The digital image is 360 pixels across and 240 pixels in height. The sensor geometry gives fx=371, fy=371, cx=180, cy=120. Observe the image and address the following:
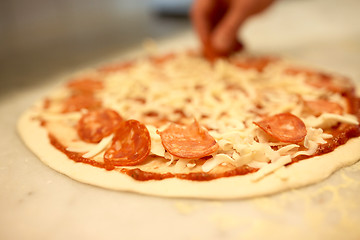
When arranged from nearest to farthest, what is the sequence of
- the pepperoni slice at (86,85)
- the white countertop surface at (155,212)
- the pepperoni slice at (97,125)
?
1. the white countertop surface at (155,212)
2. the pepperoni slice at (97,125)
3. the pepperoni slice at (86,85)

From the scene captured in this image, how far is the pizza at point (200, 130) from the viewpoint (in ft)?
3.43

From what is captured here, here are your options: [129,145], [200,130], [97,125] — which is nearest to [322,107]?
[200,130]

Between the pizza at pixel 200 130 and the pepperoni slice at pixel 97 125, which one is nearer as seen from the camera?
the pizza at pixel 200 130

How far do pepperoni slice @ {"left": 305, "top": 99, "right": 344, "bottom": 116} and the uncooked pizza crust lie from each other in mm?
187

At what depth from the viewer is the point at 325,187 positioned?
3.34 feet

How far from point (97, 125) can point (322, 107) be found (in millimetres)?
823

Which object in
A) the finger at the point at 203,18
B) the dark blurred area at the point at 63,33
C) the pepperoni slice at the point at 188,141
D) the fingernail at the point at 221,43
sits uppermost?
the finger at the point at 203,18

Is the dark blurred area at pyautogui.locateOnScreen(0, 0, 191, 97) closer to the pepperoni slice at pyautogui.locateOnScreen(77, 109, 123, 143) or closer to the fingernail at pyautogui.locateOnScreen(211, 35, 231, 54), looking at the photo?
the pepperoni slice at pyautogui.locateOnScreen(77, 109, 123, 143)

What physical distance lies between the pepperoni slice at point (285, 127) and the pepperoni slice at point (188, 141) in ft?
0.58

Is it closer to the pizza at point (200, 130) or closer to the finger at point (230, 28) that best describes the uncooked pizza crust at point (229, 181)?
the pizza at point (200, 130)

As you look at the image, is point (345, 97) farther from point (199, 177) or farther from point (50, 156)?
point (50, 156)

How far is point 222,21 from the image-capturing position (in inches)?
82.3

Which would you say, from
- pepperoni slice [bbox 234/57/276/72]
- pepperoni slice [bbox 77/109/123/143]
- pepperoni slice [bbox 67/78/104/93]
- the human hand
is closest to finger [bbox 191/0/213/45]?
the human hand

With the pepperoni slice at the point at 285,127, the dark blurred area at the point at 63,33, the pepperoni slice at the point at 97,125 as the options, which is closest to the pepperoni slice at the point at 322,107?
the pepperoni slice at the point at 285,127
